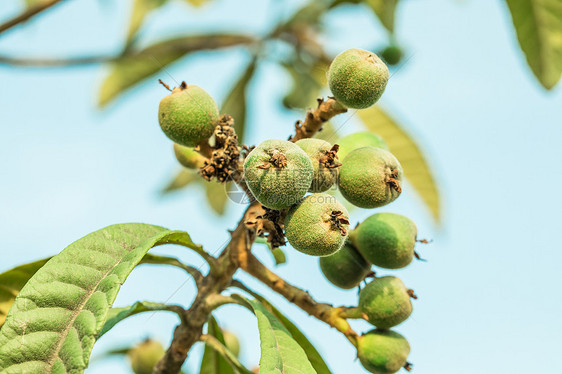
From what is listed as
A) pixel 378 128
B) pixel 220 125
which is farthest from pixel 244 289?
pixel 378 128

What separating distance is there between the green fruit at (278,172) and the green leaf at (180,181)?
3898 mm

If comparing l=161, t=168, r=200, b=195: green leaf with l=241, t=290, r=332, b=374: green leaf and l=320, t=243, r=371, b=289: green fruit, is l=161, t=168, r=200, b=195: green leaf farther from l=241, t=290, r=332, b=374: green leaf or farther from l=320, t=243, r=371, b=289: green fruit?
l=320, t=243, r=371, b=289: green fruit

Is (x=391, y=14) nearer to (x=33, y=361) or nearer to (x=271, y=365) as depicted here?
(x=271, y=365)

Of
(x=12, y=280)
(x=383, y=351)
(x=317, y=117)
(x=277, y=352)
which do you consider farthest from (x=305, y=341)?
(x=12, y=280)

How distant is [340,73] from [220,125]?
0.48 meters

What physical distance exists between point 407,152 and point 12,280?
315 centimetres

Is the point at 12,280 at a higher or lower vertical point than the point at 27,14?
lower

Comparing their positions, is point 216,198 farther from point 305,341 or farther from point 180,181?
point 305,341

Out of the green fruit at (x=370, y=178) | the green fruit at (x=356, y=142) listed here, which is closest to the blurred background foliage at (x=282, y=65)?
the green fruit at (x=356, y=142)

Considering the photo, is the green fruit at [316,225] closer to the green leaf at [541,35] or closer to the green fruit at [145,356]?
the green fruit at [145,356]

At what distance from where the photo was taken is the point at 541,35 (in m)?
3.30

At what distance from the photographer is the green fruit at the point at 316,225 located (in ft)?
5.73

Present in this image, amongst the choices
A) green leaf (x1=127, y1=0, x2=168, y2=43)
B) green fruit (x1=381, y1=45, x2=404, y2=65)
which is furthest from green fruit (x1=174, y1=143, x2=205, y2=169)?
green fruit (x1=381, y1=45, x2=404, y2=65)

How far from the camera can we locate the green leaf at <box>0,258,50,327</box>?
215 cm
